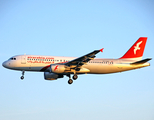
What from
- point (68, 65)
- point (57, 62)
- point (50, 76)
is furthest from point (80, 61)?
point (50, 76)

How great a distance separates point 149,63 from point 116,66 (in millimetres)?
5454

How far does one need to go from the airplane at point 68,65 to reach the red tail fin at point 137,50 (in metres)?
1.40

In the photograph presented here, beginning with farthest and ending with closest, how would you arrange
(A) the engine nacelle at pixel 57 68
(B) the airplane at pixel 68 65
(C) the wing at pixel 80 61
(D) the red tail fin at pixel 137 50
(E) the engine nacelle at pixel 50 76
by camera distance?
(D) the red tail fin at pixel 137 50, (E) the engine nacelle at pixel 50 76, (B) the airplane at pixel 68 65, (A) the engine nacelle at pixel 57 68, (C) the wing at pixel 80 61

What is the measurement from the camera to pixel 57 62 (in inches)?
1933

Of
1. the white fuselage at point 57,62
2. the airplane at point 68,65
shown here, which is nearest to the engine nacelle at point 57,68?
the airplane at point 68,65

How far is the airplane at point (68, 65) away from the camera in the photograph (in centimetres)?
4750

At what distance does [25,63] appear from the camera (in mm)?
48719

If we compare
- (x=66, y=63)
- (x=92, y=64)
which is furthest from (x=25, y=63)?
(x=92, y=64)

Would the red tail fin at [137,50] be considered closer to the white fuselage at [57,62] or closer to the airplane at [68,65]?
the airplane at [68,65]

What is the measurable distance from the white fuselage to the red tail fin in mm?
2571

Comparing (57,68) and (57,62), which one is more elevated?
(57,62)

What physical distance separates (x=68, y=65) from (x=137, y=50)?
13593 mm

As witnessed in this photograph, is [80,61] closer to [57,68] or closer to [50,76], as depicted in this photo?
[57,68]

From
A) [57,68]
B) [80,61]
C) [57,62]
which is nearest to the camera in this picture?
[57,68]
